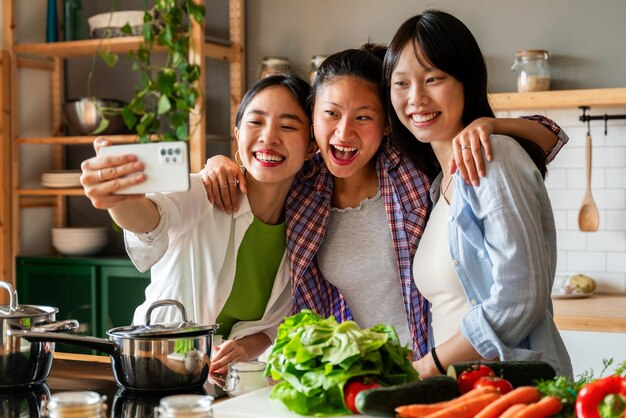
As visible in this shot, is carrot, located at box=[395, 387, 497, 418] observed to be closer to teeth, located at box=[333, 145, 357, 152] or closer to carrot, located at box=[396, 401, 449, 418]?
carrot, located at box=[396, 401, 449, 418]

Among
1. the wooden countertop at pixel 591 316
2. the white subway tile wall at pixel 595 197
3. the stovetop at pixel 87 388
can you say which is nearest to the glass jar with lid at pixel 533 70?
the white subway tile wall at pixel 595 197

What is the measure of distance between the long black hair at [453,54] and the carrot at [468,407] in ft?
2.69

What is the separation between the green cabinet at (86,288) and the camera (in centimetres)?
488

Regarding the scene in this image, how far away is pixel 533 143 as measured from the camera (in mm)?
2227

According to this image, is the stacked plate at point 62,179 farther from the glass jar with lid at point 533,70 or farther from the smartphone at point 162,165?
the smartphone at point 162,165

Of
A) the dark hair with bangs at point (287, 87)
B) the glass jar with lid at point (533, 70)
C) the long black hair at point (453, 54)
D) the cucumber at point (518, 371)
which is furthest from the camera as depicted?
the glass jar with lid at point (533, 70)

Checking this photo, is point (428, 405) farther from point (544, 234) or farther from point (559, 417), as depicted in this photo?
point (544, 234)

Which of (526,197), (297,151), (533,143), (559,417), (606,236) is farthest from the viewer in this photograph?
(606,236)

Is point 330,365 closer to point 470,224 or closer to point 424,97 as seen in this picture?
point 470,224

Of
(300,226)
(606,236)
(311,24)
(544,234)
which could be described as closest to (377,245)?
(300,226)

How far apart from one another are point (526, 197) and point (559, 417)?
67 cm

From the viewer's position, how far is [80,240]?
5160mm

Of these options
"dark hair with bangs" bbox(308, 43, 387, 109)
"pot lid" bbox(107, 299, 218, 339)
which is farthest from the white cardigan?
"pot lid" bbox(107, 299, 218, 339)

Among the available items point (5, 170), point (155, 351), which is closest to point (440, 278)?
point (155, 351)
